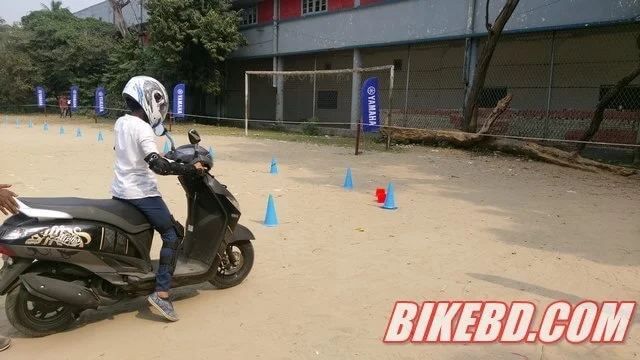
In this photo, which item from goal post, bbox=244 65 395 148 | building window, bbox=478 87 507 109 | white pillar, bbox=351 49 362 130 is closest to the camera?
building window, bbox=478 87 507 109

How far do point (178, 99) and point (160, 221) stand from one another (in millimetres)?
18868

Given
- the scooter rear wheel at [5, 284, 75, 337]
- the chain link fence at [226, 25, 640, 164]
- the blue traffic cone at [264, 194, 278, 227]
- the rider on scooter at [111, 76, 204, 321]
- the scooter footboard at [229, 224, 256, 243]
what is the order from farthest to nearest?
the chain link fence at [226, 25, 640, 164] < the blue traffic cone at [264, 194, 278, 227] < the scooter footboard at [229, 224, 256, 243] < the rider on scooter at [111, 76, 204, 321] < the scooter rear wheel at [5, 284, 75, 337]

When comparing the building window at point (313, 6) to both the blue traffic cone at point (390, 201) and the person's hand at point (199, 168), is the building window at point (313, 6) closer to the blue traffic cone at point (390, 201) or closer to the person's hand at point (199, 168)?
the blue traffic cone at point (390, 201)

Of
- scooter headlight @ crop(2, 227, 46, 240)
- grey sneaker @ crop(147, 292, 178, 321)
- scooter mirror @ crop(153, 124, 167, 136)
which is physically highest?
scooter mirror @ crop(153, 124, 167, 136)

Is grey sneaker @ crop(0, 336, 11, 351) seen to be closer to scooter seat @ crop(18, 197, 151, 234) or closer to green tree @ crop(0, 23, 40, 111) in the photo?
scooter seat @ crop(18, 197, 151, 234)

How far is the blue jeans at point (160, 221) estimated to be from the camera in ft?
10.8

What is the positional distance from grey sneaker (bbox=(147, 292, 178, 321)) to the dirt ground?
0.23ft

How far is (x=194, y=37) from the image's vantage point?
23.2 metres

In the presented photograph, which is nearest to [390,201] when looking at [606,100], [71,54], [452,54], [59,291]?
[59,291]

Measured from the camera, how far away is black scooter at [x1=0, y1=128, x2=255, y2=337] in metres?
2.93

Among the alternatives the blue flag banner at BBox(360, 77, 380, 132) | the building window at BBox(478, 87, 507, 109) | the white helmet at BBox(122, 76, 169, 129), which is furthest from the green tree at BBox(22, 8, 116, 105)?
the white helmet at BBox(122, 76, 169, 129)

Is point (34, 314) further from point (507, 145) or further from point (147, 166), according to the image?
point (507, 145)

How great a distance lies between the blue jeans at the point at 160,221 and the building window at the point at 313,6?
19.5 metres

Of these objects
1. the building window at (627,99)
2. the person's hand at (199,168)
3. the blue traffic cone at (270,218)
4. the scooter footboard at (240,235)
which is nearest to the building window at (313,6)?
the building window at (627,99)
